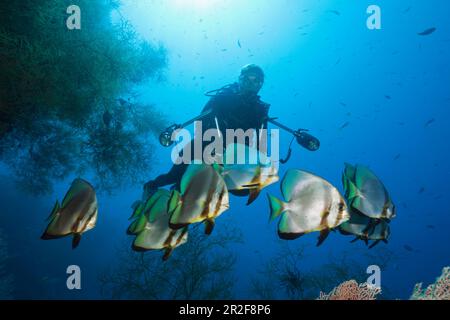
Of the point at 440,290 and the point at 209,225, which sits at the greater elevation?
the point at 209,225

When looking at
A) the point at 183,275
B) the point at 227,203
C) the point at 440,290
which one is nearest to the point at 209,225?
the point at 227,203

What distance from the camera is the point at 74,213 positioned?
7.98ft

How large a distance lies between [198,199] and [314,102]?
76150 mm

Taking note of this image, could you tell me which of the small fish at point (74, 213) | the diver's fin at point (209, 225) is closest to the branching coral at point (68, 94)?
the small fish at point (74, 213)

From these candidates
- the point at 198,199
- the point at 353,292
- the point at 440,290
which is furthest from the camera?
the point at 353,292

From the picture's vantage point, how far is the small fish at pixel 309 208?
2.21 m

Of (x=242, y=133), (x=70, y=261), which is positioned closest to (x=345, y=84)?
(x=70, y=261)

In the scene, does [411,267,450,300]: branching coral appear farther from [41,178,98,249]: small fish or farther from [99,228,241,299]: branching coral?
[99,228,241,299]: branching coral

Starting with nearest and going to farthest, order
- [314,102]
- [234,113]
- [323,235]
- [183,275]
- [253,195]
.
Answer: [323,235] < [253,195] < [234,113] < [183,275] < [314,102]

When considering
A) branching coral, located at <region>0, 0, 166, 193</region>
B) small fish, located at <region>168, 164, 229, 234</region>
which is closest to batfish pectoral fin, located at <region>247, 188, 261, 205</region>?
small fish, located at <region>168, 164, 229, 234</region>

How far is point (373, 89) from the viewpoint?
216ft

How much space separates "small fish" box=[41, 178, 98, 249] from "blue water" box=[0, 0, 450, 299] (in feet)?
54.5

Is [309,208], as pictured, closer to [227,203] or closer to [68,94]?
[227,203]

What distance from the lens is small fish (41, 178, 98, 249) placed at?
240 cm
